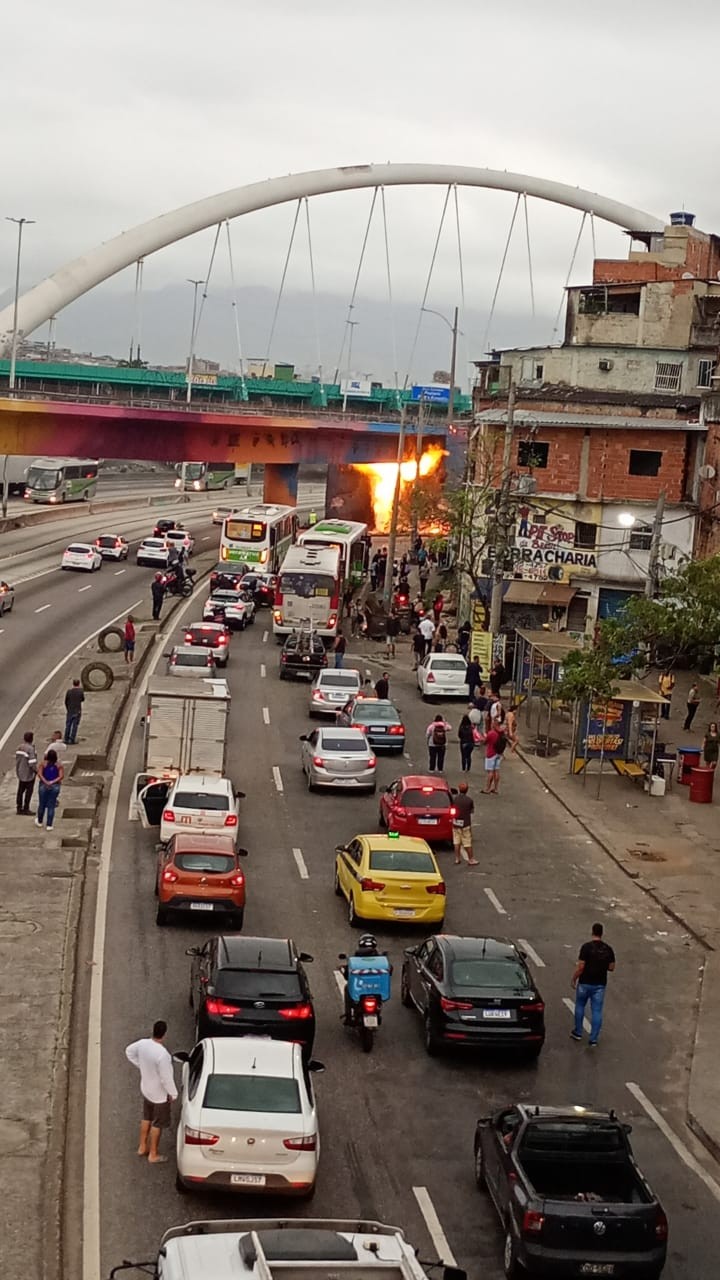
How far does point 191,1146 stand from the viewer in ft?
49.3

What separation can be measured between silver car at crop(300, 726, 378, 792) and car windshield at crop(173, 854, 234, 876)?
1076cm

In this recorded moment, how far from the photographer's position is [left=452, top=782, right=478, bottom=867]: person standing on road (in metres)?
29.8

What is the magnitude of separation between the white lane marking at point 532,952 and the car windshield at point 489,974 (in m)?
4.27

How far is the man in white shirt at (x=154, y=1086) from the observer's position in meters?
16.1

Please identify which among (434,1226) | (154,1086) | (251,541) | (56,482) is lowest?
(434,1226)

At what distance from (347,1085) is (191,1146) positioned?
4251 mm

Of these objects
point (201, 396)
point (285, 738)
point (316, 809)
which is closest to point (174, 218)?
point (201, 396)

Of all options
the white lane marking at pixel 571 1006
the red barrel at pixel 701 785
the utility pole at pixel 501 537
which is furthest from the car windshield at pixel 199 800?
the utility pole at pixel 501 537

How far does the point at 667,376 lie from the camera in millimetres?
69000

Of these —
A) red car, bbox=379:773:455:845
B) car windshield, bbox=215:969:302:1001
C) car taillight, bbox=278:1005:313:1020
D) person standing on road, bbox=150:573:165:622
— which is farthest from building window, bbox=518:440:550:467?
car taillight, bbox=278:1005:313:1020

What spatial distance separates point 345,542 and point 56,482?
5861 cm

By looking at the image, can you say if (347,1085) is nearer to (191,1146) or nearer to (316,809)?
(191,1146)

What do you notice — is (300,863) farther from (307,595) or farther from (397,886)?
(307,595)

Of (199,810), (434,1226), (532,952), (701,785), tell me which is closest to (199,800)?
(199,810)
